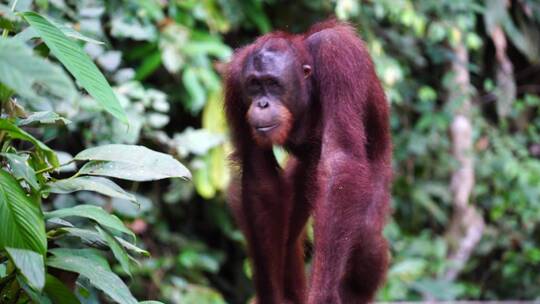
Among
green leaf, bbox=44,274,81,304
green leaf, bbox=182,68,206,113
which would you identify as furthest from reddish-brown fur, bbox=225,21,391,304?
green leaf, bbox=182,68,206,113

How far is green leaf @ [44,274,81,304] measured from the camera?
1.74 meters

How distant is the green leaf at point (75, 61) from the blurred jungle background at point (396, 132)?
6.15 ft

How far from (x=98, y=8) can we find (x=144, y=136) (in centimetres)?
86

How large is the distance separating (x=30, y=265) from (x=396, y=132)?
535 centimetres

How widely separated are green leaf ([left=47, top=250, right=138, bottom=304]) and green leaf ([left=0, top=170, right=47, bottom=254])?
0.11m

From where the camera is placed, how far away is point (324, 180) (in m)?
2.65

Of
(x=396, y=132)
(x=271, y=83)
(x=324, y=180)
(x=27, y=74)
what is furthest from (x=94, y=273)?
(x=396, y=132)

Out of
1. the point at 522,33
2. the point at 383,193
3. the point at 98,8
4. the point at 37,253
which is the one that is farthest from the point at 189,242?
the point at 37,253

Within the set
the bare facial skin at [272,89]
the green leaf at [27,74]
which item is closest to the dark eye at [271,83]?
the bare facial skin at [272,89]

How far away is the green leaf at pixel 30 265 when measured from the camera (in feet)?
4.83

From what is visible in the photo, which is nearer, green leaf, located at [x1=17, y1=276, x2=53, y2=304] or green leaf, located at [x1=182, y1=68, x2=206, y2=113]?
green leaf, located at [x1=17, y1=276, x2=53, y2=304]

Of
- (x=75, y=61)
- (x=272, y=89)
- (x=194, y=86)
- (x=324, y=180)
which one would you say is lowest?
(x=194, y=86)

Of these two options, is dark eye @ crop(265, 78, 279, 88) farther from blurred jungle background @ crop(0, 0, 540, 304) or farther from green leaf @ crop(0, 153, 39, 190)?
green leaf @ crop(0, 153, 39, 190)

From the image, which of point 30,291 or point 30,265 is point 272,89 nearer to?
point 30,291
